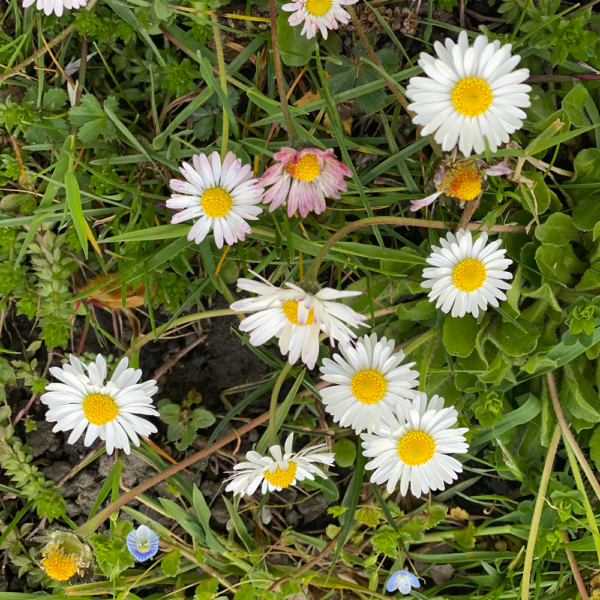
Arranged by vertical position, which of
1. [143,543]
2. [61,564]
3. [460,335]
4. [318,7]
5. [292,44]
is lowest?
[61,564]

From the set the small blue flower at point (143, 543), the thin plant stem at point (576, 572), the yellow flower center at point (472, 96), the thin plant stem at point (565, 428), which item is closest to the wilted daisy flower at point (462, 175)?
the yellow flower center at point (472, 96)

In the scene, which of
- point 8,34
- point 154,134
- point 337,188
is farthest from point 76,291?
point 337,188

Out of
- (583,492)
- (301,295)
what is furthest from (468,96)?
(583,492)

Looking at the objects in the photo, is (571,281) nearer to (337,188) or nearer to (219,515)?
(337,188)

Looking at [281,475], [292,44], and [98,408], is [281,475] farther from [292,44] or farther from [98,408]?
[292,44]

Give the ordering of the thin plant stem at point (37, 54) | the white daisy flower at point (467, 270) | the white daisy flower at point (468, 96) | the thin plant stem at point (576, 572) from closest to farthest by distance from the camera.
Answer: the white daisy flower at point (468, 96) → the white daisy flower at point (467, 270) → the thin plant stem at point (37, 54) → the thin plant stem at point (576, 572)

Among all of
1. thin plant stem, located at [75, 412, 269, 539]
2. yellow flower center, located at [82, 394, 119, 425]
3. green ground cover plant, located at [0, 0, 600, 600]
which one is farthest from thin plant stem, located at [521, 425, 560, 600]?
yellow flower center, located at [82, 394, 119, 425]

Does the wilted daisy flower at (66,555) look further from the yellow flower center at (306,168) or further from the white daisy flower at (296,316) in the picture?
the yellow flower center at (306,168)
